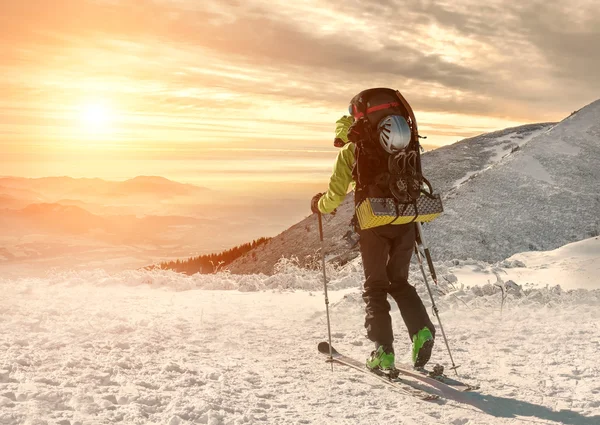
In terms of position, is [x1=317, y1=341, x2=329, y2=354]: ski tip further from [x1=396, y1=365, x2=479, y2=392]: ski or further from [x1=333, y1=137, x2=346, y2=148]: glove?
[x1=333, y1=137, x2=346, y2=148]: glove

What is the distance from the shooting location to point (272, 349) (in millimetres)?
7434

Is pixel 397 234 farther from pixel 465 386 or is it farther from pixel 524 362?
Result: pixel 524 362

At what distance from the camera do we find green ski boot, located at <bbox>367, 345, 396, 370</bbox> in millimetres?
6148

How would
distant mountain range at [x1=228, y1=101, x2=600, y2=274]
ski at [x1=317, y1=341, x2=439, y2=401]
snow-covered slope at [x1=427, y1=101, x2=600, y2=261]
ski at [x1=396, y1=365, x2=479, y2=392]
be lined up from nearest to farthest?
ski at [x1=317, y1=341, x2=439, y2=401]
ski at [x1=396, y1=365, x2=479, y2=392]
snow-covered slope at [x1=427, y1=101, x2=600, y2=261]
distant mountain range at [x1=228, y1=101, x2=600, y2=274]

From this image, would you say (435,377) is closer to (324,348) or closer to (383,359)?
(383,359)

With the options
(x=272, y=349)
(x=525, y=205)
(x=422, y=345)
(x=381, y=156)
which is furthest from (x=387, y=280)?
(x=525, y=205)

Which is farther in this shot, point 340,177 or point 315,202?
point 315,202

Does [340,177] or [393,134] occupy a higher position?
[393,134]

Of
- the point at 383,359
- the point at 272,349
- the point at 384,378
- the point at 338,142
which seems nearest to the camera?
the point at 384,378

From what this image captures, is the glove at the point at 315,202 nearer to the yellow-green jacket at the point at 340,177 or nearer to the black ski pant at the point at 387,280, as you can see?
the yellow-green jacket at the point at 340,177

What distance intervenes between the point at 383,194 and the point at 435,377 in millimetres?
2023

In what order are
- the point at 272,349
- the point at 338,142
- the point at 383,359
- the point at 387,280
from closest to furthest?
the point at 383,359, the point at 387,280, the point at 338,142, the point at 272,349

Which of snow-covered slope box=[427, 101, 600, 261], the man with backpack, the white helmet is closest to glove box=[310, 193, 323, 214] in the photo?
the man with backpack

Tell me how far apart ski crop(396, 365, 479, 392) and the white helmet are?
7.83ft
